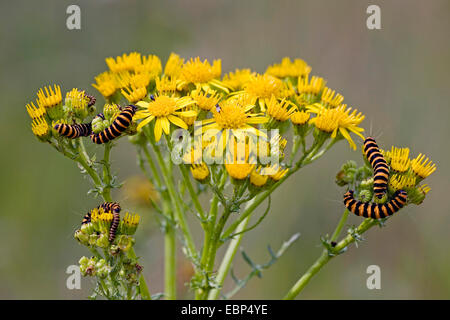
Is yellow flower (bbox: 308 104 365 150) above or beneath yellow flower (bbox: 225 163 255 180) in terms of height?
above

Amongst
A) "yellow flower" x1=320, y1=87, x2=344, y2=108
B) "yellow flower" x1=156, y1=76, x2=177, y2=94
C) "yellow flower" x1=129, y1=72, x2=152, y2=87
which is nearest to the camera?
"yellow flower" x1=156, y1=76, x2=177, y2=94

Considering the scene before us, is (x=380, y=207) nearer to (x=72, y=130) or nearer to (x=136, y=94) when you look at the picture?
(x=136, y=94)

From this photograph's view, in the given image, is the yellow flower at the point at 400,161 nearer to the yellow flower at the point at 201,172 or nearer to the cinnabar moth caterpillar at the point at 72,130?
the yellow flower at the point at 201,172

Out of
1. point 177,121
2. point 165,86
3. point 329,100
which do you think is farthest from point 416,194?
point 165,86

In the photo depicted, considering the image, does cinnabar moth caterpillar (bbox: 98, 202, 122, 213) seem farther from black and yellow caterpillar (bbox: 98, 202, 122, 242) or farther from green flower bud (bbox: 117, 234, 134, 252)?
green flower bud (bbox: 117, 234, 134, 252)

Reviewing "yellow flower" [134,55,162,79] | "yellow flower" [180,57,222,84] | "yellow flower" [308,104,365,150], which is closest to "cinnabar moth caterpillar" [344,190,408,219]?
"yellow flower" [308,104,365,150]

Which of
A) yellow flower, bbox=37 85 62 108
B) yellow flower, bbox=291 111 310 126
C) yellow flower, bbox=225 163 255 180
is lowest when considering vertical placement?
yellow flower, bbox=225 163 255 180

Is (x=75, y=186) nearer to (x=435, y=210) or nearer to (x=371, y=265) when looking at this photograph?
(x=371, y=265)

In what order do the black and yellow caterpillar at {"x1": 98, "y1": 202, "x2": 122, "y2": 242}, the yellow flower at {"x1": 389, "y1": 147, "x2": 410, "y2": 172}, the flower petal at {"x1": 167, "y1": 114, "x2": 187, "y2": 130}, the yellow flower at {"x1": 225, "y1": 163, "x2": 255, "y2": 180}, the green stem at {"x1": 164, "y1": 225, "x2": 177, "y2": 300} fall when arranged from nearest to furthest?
the yellow flower at {"x1": 225, "y1": 163, "x2": 255, "y2": 180} → the black and yellow caterpillar at {"x1": 98, "y1": 202, "x2": 122, "y2": 242} → the flower petal at {"x1": 167, "y1": 114, "x2": 187, "y2": 130} → the yellow flower at {"x1": 389, "y1": 147, "x2": 410, "y2": 172} → the green stem at {"x1": 164, "y1": 225, "x2": 177, "y2": 300}

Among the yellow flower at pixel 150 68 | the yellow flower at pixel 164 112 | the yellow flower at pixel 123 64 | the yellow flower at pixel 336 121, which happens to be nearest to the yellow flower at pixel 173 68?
the yellow flower at pixel 150 68
